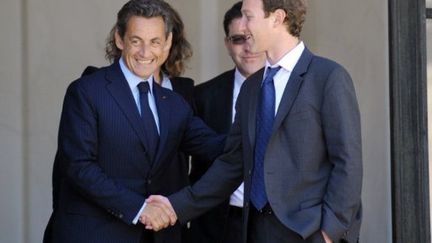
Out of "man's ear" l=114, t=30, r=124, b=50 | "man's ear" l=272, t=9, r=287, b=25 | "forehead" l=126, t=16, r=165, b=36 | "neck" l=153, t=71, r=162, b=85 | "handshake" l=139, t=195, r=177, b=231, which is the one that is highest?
"man's ear" l=272, t=9, r=287, b=25

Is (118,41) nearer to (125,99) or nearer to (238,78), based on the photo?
(125,99)

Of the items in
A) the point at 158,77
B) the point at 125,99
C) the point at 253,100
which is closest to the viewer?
the point at 253,100

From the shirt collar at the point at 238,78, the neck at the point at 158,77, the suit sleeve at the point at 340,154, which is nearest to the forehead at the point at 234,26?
the shirt collar at the point at 238,78

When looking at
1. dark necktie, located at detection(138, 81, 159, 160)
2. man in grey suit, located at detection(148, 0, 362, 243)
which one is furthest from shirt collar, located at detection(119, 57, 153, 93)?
man in grey suit, located at detection(148, 0, 362, 243)

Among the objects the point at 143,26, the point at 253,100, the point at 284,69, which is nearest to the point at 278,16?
the point at 284,69

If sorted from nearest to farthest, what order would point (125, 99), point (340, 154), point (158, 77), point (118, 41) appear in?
point (340, 154)
point (125, 99)
point (118, 41)
point (158, 77)

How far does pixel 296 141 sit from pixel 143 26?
849 mm

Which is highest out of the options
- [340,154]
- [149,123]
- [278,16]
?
[278,16]

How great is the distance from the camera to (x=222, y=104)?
3.83 meters

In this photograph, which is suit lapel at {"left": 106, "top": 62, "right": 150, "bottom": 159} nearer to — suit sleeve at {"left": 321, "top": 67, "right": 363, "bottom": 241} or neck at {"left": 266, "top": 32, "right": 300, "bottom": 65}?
neck at {"left": 266, "top": 32, "right": 300, "bottom": 65}

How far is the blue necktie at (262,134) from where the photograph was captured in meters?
2.84

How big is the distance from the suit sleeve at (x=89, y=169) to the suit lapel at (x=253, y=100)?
0.52 meters

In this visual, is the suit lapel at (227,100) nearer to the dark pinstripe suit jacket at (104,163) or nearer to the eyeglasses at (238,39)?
the eyeglasses at (238,39)

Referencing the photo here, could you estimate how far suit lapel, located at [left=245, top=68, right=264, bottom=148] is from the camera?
2.89 meters
